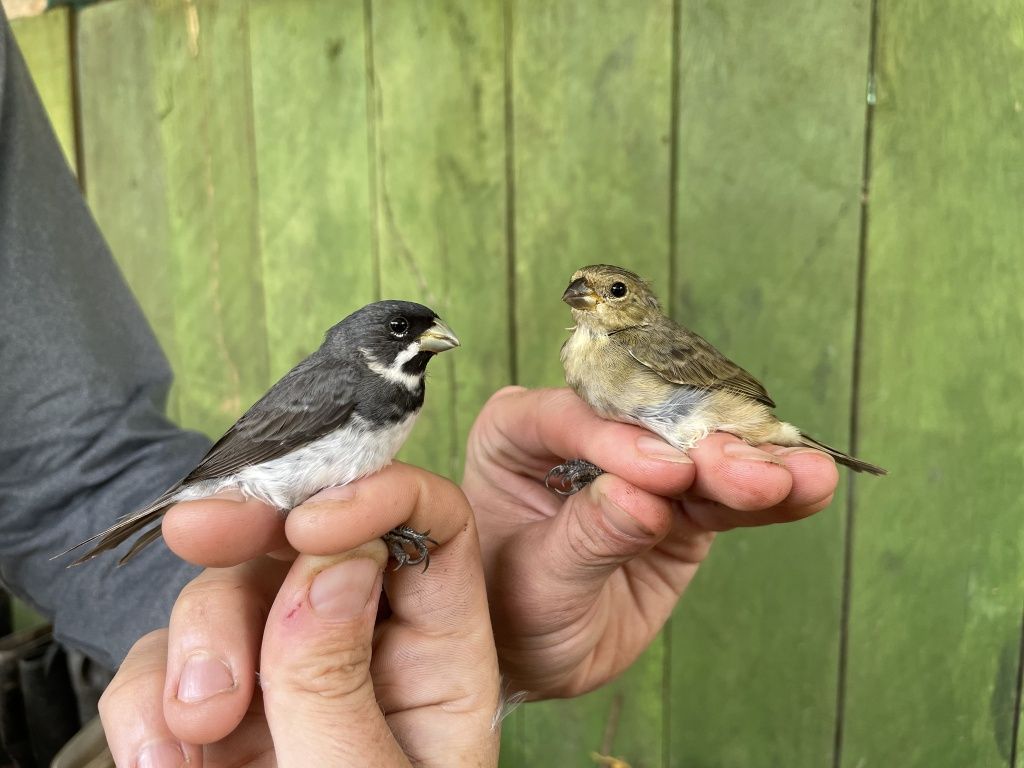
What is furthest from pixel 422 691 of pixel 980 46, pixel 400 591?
pixel 980 46

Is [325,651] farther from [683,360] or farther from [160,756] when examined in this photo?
[683,360]

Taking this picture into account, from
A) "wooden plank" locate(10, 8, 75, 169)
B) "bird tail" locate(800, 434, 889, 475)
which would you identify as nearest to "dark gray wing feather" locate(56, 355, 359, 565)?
"bird tail" locate(800, 434, 889, 475)

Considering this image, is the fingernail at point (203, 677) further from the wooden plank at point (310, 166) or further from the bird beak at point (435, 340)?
the wooden plank at point (310, 166)

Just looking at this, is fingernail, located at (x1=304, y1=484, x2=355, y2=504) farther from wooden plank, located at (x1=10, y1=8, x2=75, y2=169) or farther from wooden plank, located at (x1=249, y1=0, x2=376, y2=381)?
wooden plank, located at (x1=10, y1=8, x2=75, y2=169)

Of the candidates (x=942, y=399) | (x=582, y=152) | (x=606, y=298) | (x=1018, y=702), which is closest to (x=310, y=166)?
(x=582, y=152)

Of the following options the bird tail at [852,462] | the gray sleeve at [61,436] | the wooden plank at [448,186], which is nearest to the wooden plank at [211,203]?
the wooden plank at [448,186]

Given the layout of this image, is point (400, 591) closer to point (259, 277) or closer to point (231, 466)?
point (231, 466)
